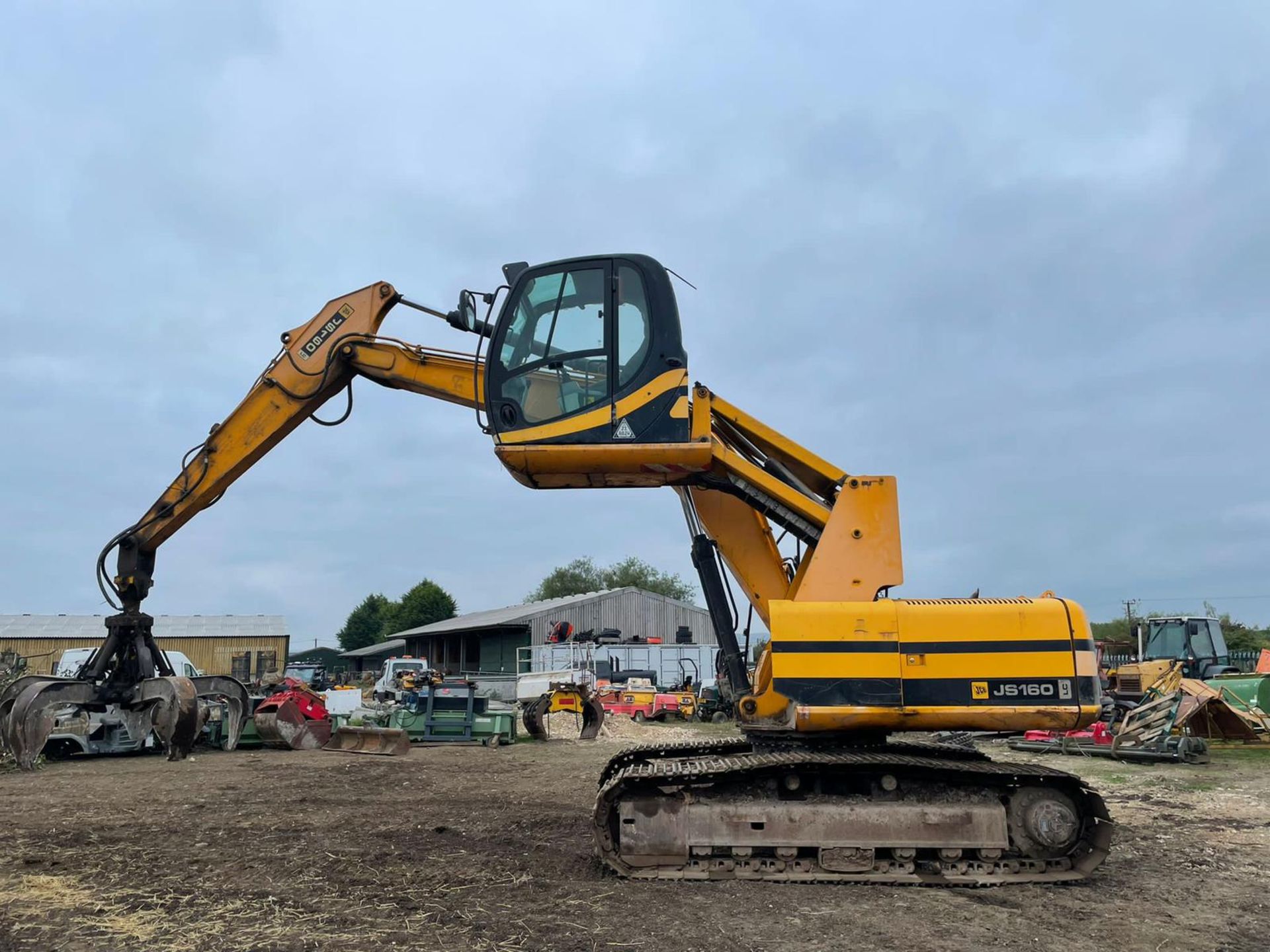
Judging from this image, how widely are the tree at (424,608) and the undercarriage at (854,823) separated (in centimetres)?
8596

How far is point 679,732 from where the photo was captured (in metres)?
20.0

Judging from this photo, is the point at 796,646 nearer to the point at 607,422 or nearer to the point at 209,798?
the point at 607,422

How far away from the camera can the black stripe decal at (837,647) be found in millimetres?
6453

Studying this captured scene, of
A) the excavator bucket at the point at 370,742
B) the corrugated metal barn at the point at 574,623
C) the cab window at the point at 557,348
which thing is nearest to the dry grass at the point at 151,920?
the cab window at the point at 557,348

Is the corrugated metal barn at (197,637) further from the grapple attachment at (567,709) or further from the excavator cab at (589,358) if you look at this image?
the excavator cab at (589,358)

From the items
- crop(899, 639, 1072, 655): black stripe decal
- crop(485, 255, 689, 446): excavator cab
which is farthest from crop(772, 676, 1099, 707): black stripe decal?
crop(485, 255, 689, 446): excavator cab

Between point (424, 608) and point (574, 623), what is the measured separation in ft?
163

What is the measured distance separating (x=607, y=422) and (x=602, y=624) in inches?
1569

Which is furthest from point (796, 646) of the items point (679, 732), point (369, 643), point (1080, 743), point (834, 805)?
point (369, 643)

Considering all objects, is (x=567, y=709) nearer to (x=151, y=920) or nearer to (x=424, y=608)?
(x=151, y=920)

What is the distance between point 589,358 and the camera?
7.01 meters

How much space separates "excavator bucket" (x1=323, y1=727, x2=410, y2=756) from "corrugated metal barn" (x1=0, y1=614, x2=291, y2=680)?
34.1 metres

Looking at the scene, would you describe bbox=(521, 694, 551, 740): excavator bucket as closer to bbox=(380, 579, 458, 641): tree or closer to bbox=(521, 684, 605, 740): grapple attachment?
bbox=(521, 684, 605, 740): grapple attachment

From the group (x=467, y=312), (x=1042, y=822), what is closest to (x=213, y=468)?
(x=467, y=312)
